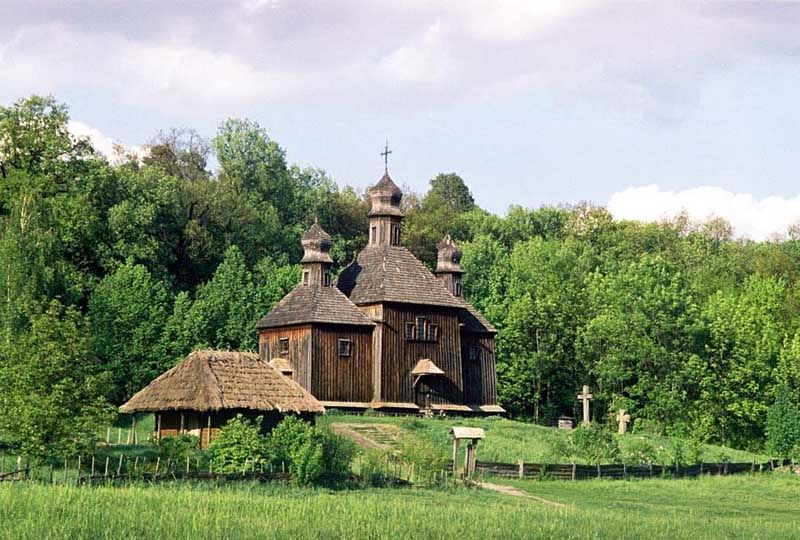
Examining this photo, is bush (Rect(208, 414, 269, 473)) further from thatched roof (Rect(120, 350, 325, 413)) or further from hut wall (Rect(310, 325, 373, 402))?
hut wall (Rect(310, 325, 373, 402))

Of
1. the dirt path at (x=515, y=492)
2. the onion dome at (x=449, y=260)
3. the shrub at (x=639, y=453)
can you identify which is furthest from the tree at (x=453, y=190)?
the dirt path at (x=515, y=492)

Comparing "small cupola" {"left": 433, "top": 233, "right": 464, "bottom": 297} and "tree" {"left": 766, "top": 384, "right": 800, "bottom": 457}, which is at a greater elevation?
"small cupola" {"left": 433, "top": 233, "right": 464, "bottom": 297}

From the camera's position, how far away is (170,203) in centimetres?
6819

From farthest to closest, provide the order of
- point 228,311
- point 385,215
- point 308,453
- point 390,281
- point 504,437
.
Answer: point 228,311, point 385,215, point 390,281, point 504,437, point 308,453

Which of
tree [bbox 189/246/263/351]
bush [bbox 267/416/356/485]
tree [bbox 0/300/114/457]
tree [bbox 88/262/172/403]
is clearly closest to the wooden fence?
bush [bbox 267/416/356/485]

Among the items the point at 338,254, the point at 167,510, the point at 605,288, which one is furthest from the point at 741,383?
the point at 167,510

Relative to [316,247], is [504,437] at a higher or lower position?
lower

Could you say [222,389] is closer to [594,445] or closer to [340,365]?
[594,445]

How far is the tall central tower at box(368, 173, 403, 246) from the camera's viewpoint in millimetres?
59625

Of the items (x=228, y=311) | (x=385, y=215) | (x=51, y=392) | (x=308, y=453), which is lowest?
(x=308, y=453)

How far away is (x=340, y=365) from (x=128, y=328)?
1108 centimetres

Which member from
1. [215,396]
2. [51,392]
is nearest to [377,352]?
[215,396]

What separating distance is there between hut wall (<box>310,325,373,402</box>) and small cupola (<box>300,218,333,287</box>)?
8.56ft

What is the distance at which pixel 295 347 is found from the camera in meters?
55.5
